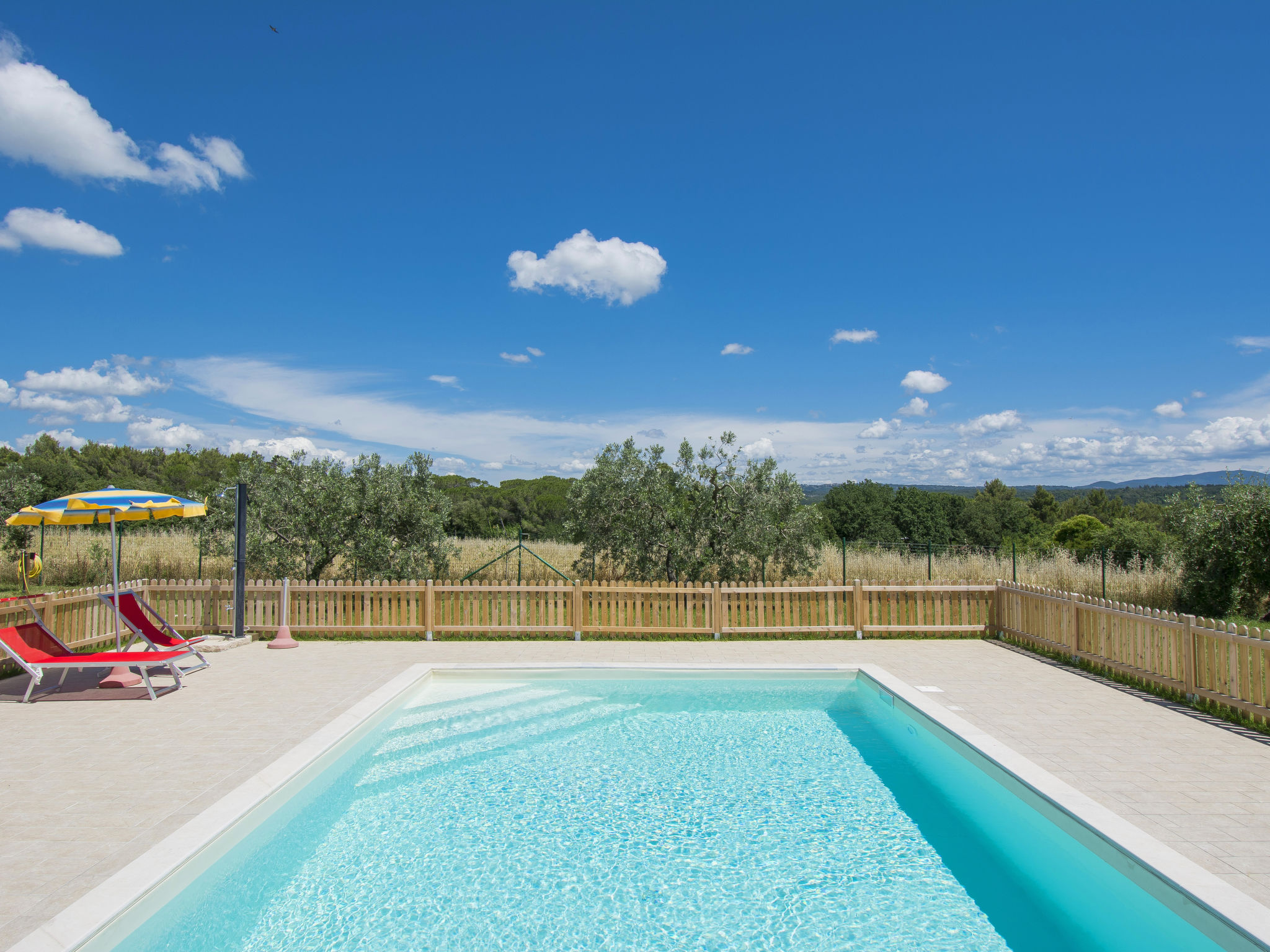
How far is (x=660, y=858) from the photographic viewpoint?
15.2ft

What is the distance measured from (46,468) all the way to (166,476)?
33.3 ft

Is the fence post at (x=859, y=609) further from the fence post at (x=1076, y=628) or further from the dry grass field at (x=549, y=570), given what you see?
the dry grass field at (x=549, y=570)

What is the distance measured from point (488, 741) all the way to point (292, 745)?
72.1 inches

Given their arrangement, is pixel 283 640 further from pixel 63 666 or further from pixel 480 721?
pixel 480 721

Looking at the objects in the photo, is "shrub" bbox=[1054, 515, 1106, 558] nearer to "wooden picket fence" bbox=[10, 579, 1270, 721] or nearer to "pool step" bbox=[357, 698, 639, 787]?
"wooden picket fence" bbox=[10, 579, 1270, 721]

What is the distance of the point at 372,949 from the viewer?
12.0ft

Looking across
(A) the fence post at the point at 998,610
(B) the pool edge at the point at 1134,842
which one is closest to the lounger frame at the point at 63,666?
(B) the pool edge at the point at 1134,842

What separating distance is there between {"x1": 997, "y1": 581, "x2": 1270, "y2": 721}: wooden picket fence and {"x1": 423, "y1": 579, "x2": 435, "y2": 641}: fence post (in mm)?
9223

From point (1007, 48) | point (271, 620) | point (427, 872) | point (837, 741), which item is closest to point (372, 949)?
point (427, 872)

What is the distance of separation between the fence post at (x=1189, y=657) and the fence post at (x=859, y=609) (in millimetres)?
4783

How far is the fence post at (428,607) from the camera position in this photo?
11.3 meters

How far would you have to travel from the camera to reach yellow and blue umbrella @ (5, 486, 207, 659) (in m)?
8.25

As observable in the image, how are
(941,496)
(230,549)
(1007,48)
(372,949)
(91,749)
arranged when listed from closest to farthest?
(372,949), (91,749), (1007,48), (230,549), (941,496)

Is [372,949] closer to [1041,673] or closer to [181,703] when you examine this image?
[181,703]
